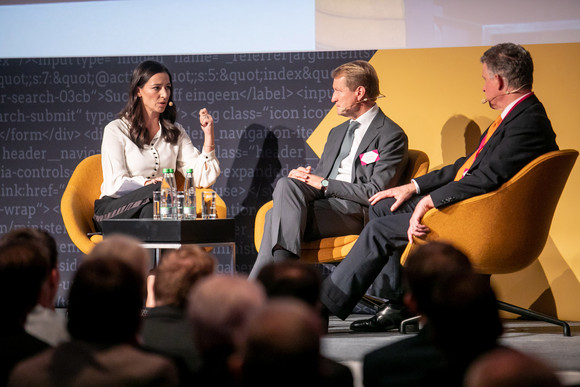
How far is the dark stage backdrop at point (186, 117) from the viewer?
473 cm

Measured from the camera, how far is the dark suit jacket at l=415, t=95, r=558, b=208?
10.6ft

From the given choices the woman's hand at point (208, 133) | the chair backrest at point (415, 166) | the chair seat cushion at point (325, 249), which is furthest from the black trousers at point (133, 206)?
the chair backrest at point (415, 166)

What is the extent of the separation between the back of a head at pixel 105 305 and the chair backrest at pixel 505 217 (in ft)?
6.81

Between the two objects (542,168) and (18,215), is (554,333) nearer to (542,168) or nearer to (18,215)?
(542,168)

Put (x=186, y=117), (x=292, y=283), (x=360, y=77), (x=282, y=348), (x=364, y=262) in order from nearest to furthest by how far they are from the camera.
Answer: (x=282, y=348) < (x=292, y=283) < (x=364, y=262) < (x=360, y=77) < (x=186, y=117)

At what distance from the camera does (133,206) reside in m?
3.92

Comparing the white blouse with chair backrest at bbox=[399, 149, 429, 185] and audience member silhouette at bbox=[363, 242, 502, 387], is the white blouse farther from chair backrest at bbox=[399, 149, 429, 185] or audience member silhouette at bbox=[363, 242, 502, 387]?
audience member silhouette at bbox=[363, 242, 502, 387]

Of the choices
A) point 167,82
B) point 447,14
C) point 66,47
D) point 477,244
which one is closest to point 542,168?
point 477,244

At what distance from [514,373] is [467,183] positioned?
2.38 meters

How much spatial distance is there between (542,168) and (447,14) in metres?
1.67

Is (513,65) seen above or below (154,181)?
above

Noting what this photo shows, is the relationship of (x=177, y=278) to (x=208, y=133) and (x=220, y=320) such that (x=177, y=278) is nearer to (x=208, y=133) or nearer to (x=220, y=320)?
(x=220, y=320)

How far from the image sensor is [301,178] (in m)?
3.92

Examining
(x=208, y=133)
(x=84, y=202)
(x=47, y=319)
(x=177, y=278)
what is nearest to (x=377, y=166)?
(x=208, y=133)
